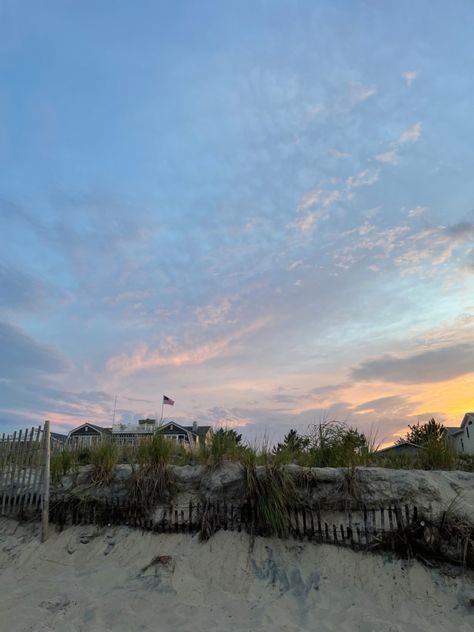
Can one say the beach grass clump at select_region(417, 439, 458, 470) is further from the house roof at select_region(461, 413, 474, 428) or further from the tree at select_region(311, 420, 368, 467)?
the house roof at select_region(461, 413, 474, 428)

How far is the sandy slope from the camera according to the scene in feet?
18.9

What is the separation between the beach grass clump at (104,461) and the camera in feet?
28.4

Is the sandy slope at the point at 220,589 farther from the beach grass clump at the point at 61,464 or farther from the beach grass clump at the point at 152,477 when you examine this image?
the beach grass clump at the point at 61,464

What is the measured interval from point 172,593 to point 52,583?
6.13 ft

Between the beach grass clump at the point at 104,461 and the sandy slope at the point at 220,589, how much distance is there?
1107 mm

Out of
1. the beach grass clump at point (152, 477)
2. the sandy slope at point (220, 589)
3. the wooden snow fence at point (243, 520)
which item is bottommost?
the sandy slope at point (220, 589)

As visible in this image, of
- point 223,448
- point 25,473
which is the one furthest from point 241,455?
point 25,473

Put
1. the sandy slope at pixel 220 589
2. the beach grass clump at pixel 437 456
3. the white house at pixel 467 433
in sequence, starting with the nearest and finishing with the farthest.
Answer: the sandy slope at pixel 220 589, the beach grass clump at pixel 437 456, the white house at pixel 467 433

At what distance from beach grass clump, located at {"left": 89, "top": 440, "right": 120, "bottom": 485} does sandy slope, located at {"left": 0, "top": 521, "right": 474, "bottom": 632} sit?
111cm

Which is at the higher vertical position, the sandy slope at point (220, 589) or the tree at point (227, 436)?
the tree at point (227, 436)

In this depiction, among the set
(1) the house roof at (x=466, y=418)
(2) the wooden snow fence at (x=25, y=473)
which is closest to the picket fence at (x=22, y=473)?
(2) the wooden snow fence at (x=25, y=473)

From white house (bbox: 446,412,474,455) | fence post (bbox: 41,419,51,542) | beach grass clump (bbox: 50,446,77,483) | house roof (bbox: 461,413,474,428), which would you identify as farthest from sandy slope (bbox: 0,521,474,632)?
house roof (bbox: 461,413,474,428)

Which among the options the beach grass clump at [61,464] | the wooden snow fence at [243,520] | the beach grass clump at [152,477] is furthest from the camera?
the beach grass clump at [61,464]

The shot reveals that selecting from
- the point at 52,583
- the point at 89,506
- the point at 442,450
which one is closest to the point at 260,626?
the point at 52,583
